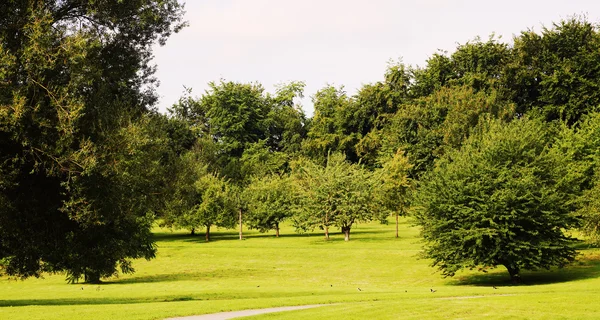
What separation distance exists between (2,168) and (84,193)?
2.49 meters

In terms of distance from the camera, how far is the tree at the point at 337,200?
2089 inches

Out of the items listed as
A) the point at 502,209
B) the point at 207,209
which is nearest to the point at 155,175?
the point at 502,209

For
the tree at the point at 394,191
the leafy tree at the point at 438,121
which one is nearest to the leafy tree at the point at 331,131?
the leafy tree at the point at 438,121

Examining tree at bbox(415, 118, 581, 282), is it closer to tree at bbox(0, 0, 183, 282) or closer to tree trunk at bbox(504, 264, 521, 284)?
tree trunk at bbox(504, 264, 521, 284)

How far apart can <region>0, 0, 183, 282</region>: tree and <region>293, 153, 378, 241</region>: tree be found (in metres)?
30.2

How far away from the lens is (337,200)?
53656mm

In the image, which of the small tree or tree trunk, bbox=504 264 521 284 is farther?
the small tree

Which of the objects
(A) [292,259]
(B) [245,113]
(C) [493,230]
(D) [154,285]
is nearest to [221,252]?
(A) [292,259]

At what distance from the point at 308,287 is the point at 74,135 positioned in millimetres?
14514

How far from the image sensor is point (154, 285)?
33.3m

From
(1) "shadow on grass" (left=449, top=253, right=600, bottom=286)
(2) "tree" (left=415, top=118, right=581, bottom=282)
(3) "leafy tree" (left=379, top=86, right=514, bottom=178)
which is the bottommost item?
(1) "shadow on grass" (left=449, top=253, right=600, bottom=286)

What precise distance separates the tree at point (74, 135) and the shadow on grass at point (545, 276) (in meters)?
18.9

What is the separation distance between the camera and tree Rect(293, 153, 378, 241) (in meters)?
53.1

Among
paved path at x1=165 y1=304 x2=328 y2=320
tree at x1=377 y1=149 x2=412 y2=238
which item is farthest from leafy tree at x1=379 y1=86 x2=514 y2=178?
paved path at x1=165 y1=304 x2=328 y2=320
